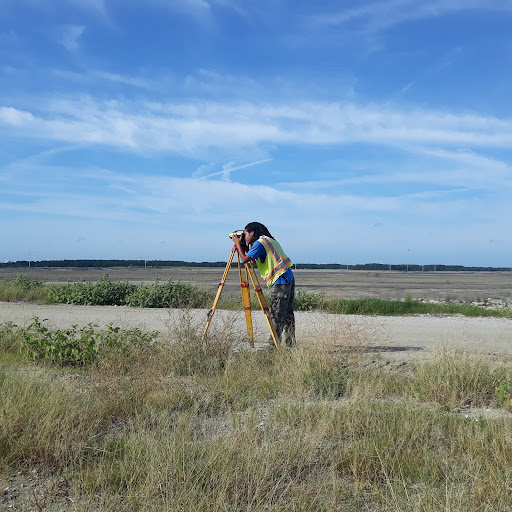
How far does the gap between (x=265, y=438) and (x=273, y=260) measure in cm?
427

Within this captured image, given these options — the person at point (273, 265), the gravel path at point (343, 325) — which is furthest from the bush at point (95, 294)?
the person at point (273, 265)

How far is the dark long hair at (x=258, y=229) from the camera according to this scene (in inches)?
352

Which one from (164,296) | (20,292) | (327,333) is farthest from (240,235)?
(20,292)

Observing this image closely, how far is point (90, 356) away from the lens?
27.5 ft

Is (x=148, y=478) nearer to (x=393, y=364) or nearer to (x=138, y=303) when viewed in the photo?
(x=393, y=364)

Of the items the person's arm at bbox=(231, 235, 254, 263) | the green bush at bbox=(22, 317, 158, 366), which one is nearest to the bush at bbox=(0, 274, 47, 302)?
the green bush at bbox=(22, 317, 158, 366)

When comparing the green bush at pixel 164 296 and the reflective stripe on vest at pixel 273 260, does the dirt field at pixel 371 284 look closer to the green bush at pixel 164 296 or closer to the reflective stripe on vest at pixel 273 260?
the green bush at pixel 164 296

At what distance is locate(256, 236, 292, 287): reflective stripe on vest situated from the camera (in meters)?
8.70

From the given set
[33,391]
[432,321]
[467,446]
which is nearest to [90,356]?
[33,391]

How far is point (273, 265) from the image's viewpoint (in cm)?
884

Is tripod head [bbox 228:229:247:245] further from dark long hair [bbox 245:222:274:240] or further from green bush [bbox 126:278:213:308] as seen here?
green bush [bbox 126:278:213:308]

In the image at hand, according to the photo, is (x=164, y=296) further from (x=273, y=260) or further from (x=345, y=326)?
(x=273, y=260)

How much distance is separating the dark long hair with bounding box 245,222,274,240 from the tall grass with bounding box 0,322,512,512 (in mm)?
2243

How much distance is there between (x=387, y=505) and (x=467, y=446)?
→ 134 cm
